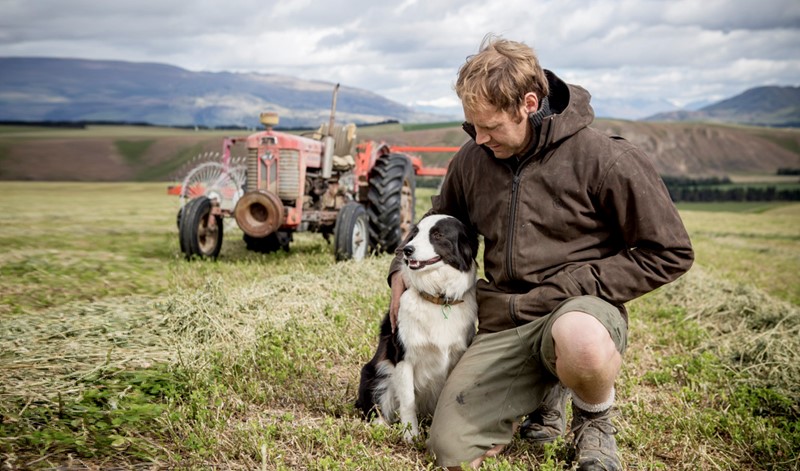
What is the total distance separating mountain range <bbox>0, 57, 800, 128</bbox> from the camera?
10406 cm

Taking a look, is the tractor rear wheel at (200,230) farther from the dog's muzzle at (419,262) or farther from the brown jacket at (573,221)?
the brown jacket at (573,221)

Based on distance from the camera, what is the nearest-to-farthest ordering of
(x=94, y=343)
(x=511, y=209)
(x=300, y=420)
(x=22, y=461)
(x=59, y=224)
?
(x=22, y=461) → (x=511, y=209) → (x=300, y=420) → (x=94, y=343) → (x=59, y=224)

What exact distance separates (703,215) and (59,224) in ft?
78.6

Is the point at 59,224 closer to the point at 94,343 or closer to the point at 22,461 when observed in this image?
the point at 94,343

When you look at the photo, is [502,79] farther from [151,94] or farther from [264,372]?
[151,94]

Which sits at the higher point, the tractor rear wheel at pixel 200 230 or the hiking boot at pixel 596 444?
the tractor rear wheel at pixel 200 230

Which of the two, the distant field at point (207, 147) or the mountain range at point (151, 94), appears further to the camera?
the mountain range at point (151, 94)

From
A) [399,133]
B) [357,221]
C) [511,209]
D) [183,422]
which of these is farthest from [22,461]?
[399,133]

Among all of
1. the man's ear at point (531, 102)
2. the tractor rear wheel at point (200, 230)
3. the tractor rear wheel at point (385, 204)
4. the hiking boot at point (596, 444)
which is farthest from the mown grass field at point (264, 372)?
the tractor rear wheel at point (385, 204)

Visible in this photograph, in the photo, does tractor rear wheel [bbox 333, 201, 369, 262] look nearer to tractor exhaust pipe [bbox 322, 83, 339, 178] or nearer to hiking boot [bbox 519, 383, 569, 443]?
tractor exhaust pipe [bbox 322, 83, 339, 178]

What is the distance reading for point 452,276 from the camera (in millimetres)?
3164

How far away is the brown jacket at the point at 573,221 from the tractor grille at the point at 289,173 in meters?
6.08

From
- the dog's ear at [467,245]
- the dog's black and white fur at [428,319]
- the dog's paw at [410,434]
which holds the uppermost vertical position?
the dog's ear at [467,245]

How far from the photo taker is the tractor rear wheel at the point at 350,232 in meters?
8.55
